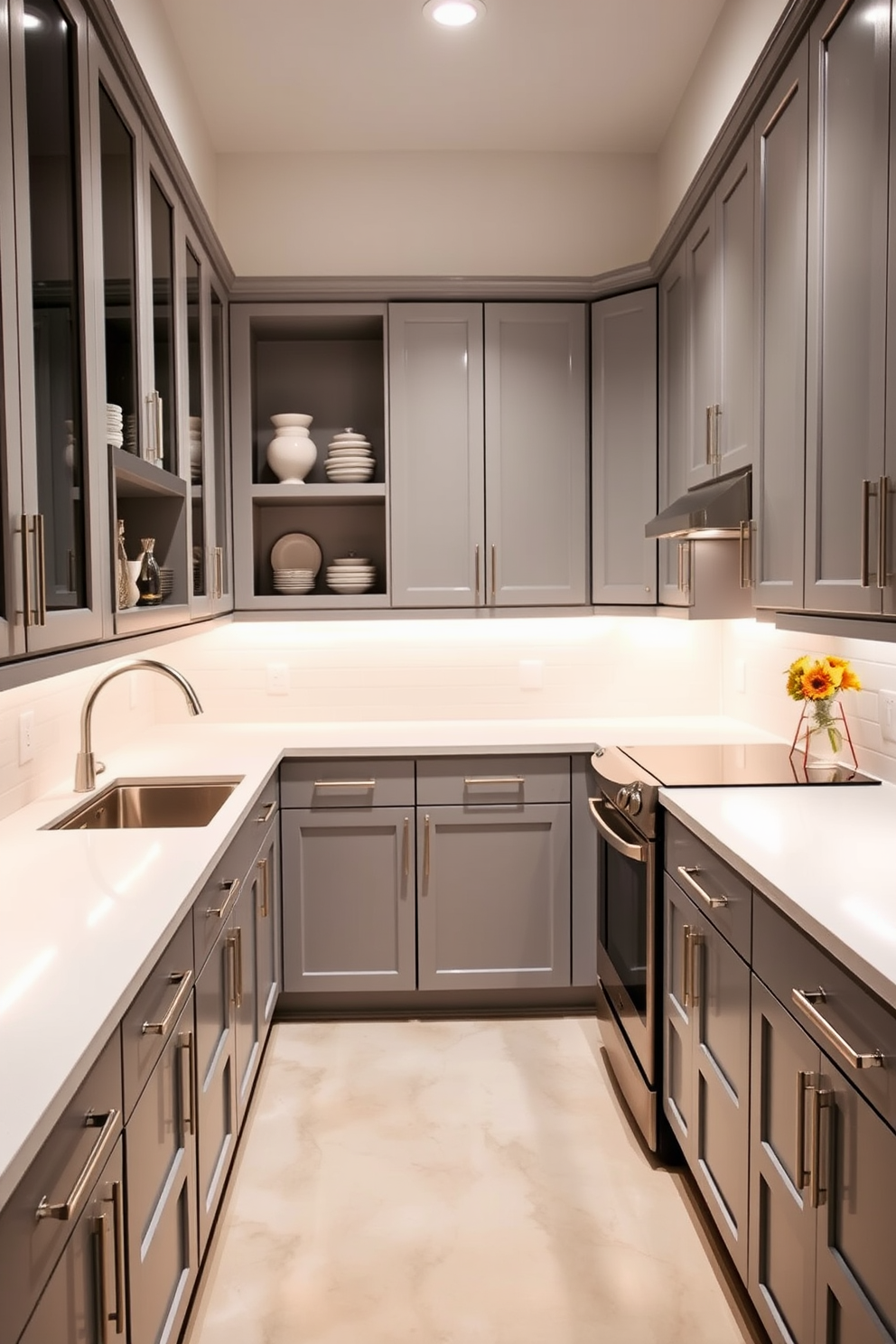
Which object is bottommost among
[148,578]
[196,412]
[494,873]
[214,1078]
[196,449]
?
[214,1078]

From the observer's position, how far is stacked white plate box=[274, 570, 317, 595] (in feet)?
11.0

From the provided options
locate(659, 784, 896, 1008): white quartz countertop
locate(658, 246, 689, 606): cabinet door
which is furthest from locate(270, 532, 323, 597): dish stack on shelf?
locate(659, 784, 896, 1008): white quartz countertop

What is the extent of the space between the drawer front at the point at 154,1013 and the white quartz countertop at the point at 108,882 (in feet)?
0.22

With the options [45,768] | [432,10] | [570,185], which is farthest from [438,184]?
[45,768]

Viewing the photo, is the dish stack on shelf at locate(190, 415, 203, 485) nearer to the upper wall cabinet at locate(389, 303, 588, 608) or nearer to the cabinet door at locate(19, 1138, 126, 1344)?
the upper wall cabinet at locate(389, 303, 588, 608)

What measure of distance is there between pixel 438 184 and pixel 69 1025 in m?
3.24

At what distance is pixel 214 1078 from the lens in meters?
1.97

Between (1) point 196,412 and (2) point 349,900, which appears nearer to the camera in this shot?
(1) point 196,412

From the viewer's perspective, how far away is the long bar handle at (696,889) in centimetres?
186

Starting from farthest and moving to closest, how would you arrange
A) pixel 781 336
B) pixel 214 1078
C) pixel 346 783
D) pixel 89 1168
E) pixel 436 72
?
pixel 346 783 < pixel 436 72 < pixel 781 336 < pixel 214 1078 < pixel 89 1168

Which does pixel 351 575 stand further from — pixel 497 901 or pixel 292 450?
pixel 497 901

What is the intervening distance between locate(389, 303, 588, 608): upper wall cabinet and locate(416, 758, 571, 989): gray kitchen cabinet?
0.63 meters

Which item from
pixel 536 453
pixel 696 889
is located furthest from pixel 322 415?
pixel 696 889

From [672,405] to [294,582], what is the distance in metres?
1.39
